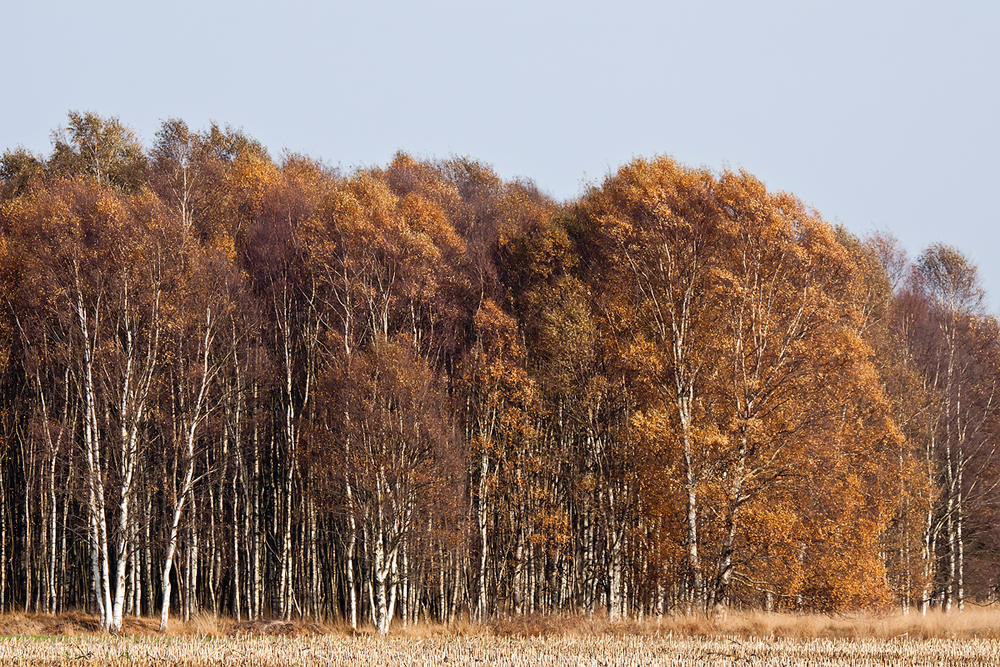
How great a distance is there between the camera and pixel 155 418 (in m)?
34.6

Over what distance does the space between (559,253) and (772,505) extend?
12.9m

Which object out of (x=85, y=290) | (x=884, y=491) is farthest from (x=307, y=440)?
(x=884, y=491)

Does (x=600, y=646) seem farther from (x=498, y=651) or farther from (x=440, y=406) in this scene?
(x=440, y=406)

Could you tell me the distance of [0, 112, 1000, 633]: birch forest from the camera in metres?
32.2

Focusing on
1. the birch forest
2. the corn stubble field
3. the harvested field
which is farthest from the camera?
the birch forest

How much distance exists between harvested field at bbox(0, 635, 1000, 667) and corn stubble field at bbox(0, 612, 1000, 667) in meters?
0.02

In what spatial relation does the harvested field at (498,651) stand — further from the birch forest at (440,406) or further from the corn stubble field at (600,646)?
the birch forest at (440,406)

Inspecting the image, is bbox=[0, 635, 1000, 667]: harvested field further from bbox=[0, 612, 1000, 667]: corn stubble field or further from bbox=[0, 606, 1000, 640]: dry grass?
A: bbox=[0, 606, 1000, 640]: dry grass

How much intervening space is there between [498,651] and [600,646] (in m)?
2.58

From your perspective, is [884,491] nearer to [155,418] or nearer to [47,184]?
[155,418]

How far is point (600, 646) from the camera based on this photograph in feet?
73.2

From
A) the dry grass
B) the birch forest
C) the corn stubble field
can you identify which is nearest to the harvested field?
the corn stubble field

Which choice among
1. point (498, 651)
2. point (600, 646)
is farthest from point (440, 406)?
point (498, 651)

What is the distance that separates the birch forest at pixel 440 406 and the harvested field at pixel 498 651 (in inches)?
317
